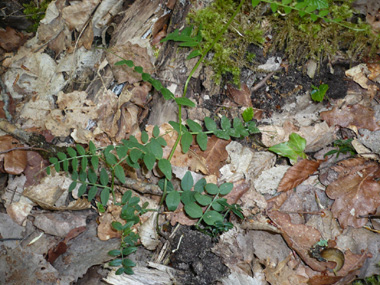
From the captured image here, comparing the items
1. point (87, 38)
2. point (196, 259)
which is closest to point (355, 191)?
point (196, 259)

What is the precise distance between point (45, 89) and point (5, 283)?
1.98 m

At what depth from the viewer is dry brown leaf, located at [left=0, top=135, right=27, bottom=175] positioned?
2967 millimetres

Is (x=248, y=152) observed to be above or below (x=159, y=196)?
above

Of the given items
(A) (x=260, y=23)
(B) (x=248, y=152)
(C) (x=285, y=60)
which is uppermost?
(A) (x=260, y=23)

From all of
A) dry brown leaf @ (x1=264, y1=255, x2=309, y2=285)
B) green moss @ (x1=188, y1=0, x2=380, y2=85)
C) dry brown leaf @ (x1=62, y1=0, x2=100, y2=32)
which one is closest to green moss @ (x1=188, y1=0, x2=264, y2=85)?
green moss @ (x1=188, y1=0, x2=380, y2=85)

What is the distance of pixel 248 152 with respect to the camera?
2.94 metres

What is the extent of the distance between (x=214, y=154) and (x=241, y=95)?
69cm

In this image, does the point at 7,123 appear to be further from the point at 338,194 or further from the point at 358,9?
the point at 358,9

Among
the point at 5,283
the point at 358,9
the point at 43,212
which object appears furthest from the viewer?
the point at 358,9

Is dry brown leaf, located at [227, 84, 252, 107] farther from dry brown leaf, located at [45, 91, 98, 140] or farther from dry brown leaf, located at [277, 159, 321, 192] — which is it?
dry brown leaf, located at [45, 91, 98, 140]

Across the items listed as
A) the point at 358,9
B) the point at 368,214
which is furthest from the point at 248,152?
the point at 358,9

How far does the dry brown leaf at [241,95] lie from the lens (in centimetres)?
310

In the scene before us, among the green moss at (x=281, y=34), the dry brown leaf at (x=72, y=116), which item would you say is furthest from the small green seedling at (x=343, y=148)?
the dry brown leaf at (x=72, y=116)

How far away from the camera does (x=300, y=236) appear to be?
2523 mm
